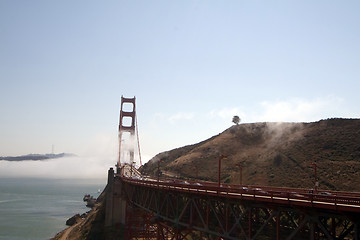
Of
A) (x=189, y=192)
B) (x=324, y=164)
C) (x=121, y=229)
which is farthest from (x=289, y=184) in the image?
(x=189, y=192)

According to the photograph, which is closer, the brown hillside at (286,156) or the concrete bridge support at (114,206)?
the concrete bridge support at (114,206)

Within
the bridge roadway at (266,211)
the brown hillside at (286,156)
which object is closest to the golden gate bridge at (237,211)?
the bridge roadway at (266,211)

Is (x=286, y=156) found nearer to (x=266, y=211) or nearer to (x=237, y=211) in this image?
(x=237, y=211)

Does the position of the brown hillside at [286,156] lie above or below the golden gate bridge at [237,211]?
above

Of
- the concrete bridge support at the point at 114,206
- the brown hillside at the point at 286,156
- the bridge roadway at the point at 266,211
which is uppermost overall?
the brown hillside at the point at 286,156

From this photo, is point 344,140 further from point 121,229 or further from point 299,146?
point 121,229

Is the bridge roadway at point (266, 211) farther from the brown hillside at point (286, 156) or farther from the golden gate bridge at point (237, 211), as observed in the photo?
the brown hillside at point (286, 156)

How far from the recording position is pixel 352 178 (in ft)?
199

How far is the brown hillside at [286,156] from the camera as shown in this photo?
6781 centimetres

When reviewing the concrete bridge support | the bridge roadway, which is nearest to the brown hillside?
the concrete bridge support

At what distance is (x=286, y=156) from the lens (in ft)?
284

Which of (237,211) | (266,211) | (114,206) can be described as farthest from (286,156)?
(266,211)

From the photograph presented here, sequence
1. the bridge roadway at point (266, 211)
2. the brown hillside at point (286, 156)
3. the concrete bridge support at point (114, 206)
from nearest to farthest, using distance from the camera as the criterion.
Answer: the bridge roadway at point (266, 211) → the concrete bridge support at point (114, 206) → the brown hillside at point (286, 156)

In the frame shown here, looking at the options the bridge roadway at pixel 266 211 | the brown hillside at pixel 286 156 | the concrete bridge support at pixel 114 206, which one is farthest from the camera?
the brown hillside at pixel 286 156
